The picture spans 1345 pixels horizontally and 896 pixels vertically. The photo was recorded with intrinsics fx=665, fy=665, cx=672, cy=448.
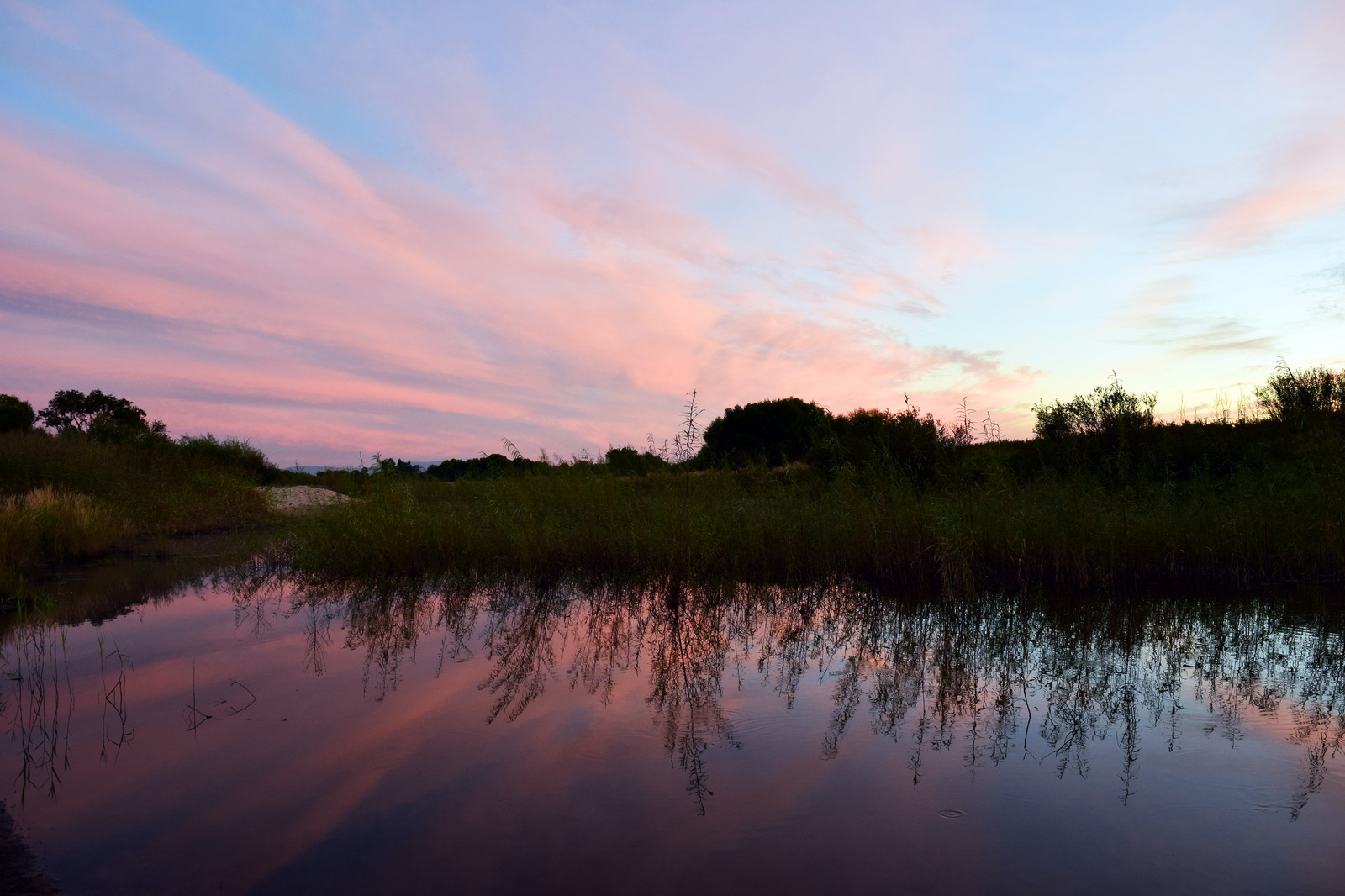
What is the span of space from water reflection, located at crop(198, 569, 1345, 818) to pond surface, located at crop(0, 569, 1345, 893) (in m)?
0.03

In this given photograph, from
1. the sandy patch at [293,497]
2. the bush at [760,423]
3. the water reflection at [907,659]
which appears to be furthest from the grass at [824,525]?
the bush at [760,423]

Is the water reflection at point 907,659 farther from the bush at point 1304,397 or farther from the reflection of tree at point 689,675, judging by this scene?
the bush at point 1304,397

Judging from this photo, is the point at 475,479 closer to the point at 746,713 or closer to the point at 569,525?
the point at 569,525

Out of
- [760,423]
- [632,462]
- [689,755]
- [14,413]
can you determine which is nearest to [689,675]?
[689,755]

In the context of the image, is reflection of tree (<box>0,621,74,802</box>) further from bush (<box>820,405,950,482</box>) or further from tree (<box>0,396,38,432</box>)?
tree (<box>0,396,38,432</box>)

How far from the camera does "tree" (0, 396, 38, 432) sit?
3597 centimetres

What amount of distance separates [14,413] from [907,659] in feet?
170

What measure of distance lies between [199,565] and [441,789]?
8.68m

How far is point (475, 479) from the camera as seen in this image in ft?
39.9

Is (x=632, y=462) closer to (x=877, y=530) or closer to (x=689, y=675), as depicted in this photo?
(x=877, y=530)

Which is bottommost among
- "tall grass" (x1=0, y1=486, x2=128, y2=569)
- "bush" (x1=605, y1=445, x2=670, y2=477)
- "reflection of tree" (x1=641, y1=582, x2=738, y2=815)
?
"reflection of tree" (x1=641, y1=582, x2=738, y2=815)

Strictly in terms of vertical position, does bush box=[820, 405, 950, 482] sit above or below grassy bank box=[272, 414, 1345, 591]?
above

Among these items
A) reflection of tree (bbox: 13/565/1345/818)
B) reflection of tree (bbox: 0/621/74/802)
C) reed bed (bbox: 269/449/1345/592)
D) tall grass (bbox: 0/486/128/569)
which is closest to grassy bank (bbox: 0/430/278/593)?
tall grass (bbox: 0/486/128/569)

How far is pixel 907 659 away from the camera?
4582 millimetres
